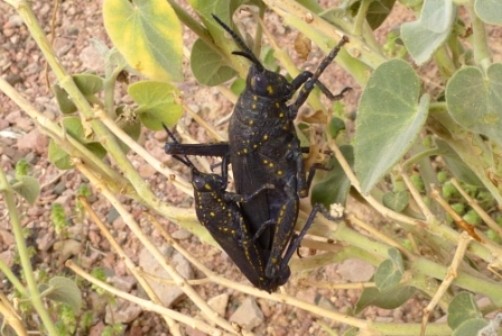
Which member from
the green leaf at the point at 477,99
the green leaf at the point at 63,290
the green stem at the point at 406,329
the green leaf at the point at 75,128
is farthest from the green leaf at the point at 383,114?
the green leaf at the point at 63,290

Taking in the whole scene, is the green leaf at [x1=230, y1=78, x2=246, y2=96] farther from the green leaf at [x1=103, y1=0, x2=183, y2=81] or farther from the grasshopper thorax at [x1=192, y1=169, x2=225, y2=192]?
the green leaf at [x1=103, y1=0, x2=183, y2=81]

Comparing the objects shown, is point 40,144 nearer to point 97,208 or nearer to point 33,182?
point 97,208

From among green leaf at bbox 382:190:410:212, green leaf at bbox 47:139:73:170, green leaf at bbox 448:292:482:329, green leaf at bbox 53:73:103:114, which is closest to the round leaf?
green leaf at bbox 53:73:103:114

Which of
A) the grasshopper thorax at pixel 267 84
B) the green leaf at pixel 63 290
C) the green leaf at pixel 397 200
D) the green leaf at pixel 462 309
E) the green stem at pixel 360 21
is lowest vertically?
the green leaf at pixel 462 309

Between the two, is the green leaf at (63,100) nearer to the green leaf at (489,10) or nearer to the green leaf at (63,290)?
the green leaf at (63,290)

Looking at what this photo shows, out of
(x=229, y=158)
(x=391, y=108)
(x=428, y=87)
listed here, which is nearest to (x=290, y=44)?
(x=428, y=87)

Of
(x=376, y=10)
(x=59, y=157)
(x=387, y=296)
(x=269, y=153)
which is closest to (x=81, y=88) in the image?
(x=59, y=157)
